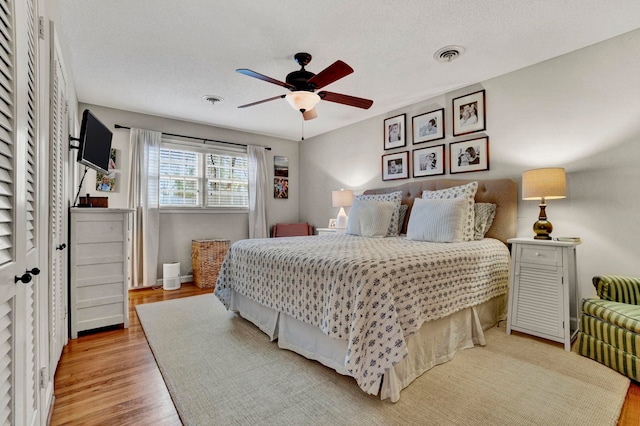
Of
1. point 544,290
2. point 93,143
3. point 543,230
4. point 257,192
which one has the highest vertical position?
point 93,143

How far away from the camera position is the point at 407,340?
1.85 metres

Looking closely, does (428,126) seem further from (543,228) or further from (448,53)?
(543,228)

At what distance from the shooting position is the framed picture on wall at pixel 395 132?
162 inches

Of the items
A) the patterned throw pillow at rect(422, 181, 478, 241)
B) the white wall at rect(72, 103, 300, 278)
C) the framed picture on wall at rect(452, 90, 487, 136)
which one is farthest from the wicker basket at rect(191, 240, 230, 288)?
the framed picture on wall at rect(452, 90, 487, 136)

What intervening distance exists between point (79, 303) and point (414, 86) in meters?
3.90

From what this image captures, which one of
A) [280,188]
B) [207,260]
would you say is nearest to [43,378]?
[207,260]

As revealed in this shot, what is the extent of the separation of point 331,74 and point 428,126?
75.2 inches

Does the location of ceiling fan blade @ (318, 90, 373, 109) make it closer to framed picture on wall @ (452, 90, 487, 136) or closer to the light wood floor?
framed picture on wall @ (452, 90, 487, 136)

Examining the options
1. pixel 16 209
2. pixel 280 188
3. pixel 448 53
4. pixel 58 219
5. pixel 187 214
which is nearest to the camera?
pixel 16 209

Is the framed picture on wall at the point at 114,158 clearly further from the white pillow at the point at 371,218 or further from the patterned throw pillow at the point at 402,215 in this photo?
the patterned throw pillow at the point at 402,215

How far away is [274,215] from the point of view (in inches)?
227

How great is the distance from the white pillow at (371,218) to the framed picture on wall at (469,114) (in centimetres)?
115

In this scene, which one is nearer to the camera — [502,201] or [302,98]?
[302,98]

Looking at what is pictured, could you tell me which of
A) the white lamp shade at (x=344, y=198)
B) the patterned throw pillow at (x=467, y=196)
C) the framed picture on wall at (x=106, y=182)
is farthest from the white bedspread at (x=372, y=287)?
the framed picture on wall at (x=106, y=182)
